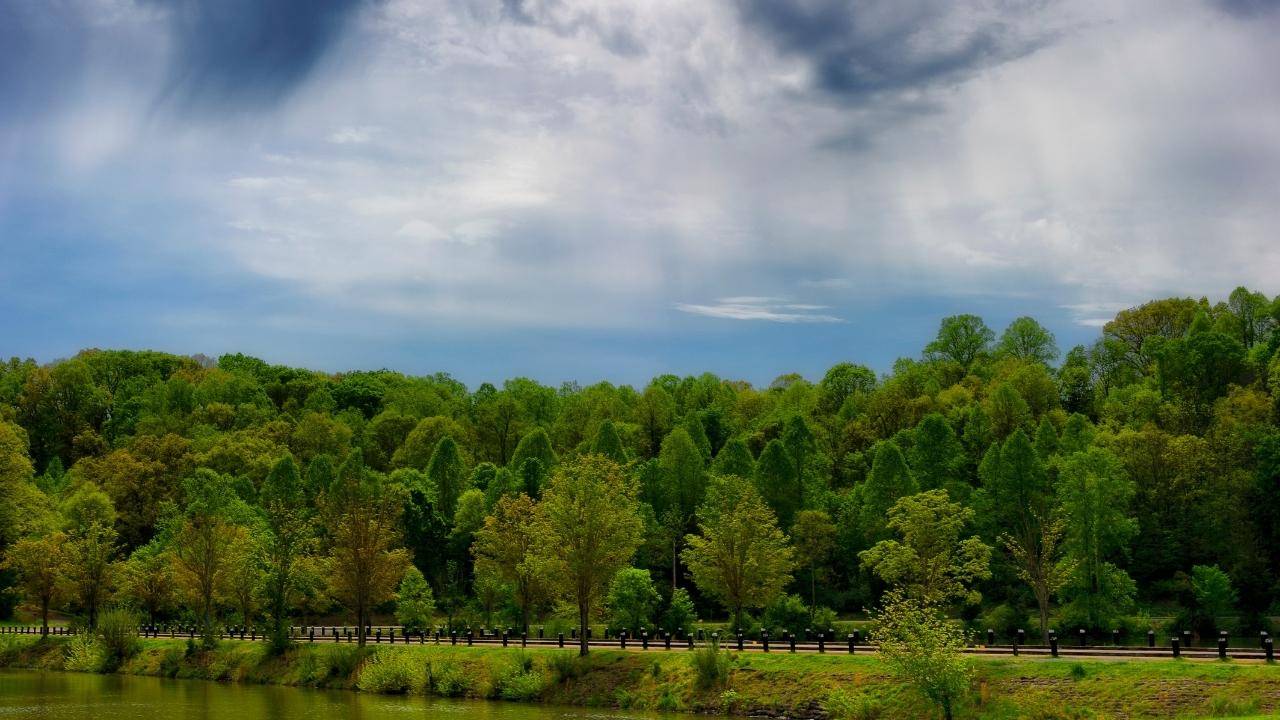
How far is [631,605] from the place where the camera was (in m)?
70.8

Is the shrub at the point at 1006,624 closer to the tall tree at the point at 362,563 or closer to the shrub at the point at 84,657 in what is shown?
the tall tree at the point at 362,563

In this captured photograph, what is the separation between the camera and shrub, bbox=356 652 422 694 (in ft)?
198

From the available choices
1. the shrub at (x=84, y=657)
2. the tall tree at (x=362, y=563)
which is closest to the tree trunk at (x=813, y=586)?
the tall tree at (x=362, y=563)

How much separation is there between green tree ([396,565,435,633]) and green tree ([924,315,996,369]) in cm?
7743

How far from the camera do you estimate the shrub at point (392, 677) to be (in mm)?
60375

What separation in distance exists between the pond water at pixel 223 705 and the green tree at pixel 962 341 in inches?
3676

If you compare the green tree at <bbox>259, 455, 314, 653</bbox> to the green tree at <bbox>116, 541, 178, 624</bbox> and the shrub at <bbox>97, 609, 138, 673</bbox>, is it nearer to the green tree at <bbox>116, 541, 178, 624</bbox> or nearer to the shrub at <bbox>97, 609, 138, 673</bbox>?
the shrub at <bbox>97, 609, 138, 673</bbox>

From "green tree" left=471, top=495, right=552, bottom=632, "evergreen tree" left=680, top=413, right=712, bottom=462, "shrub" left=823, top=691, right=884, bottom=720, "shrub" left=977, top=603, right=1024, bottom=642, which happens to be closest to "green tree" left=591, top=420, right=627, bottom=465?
"evergreen tree" left=680, top=413, right=712, bottom=462

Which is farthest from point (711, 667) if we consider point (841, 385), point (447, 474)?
point (841, 385)

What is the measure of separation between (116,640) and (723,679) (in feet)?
145

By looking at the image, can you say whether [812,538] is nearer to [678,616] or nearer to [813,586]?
[813,586]

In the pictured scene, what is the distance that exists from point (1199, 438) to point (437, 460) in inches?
2654

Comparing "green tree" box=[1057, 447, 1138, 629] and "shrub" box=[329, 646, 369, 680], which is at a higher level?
"green tree" box=[1057, 447, 1138, 629]

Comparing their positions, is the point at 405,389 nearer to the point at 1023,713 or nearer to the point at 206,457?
the point at 206,457
